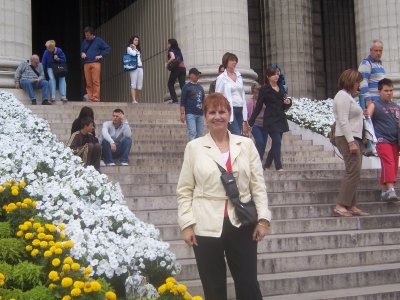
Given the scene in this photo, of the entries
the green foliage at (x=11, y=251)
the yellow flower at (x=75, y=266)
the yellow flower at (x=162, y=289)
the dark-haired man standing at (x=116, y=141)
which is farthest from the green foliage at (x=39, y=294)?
the dark-haired man standing at (x=116, y=141)

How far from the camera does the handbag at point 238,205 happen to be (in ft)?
15.4

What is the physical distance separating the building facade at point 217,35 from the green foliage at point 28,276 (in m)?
10.4

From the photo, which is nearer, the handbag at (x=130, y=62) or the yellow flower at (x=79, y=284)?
the yellow flower at (x=79, y=284)

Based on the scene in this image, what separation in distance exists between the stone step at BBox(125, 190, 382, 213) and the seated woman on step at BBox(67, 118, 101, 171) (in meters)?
1.04

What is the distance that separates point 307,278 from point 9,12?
429 inches

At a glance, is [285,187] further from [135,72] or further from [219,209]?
[135,72]

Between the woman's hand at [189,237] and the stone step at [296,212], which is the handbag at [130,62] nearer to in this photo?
the stone step at [296,212]

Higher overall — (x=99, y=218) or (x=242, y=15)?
(x=242, y=15)

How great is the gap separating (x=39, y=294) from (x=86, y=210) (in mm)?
1552

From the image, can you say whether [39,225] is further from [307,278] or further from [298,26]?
[298,26]

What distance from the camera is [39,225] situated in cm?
591

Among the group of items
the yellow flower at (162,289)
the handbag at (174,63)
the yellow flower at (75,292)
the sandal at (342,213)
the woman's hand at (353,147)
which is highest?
the handbag at (174,63)

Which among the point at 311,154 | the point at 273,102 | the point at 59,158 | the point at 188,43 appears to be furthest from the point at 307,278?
the point at 188,43

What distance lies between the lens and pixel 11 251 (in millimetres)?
5688
